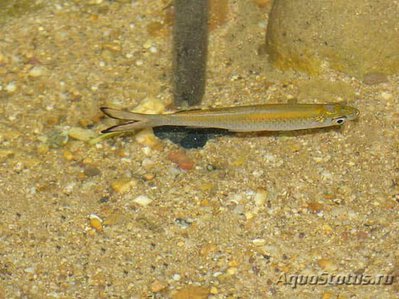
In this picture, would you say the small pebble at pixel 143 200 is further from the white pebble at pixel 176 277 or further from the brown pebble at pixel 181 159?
the white pebble at pixel 176 277

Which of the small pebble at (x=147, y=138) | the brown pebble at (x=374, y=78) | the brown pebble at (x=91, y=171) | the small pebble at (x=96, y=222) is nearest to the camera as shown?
the small pebble at (x=96, y=222)

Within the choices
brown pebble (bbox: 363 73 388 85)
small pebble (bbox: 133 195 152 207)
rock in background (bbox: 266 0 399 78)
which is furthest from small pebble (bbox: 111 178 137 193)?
brown pebble (bbox: 363 73 388 85)

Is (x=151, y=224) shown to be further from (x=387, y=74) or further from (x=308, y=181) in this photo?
(x=387, y=74)

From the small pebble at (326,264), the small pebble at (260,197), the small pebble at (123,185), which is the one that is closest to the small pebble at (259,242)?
the small pebble at (260,197)

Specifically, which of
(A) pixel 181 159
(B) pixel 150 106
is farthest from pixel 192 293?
(B) pixel 150 106

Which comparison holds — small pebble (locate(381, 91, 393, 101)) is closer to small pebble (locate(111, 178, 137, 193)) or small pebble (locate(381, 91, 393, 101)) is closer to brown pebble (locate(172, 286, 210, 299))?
small pebble (locate(111, 178, 137, 193))

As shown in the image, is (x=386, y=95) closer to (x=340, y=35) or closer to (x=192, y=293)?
(x=340, y=35)
